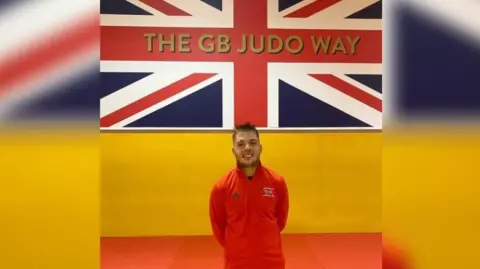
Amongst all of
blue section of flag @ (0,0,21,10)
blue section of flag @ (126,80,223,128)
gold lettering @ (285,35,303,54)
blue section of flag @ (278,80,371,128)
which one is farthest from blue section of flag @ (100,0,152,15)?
blue section of flag @ (0,0,21,10)

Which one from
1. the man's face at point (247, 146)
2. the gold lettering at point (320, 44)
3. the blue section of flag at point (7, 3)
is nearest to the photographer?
the blue section of flag at point (7, 3)

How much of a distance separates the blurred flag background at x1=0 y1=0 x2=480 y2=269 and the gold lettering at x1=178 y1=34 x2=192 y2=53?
442 cm

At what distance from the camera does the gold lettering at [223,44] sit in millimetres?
5715

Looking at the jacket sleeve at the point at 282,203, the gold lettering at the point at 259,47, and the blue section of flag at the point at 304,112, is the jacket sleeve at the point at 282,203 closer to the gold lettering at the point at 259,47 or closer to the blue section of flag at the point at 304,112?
the blue section of flag at the point at 304,112

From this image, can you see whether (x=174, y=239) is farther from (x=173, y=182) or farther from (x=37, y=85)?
(x=37, y=85)

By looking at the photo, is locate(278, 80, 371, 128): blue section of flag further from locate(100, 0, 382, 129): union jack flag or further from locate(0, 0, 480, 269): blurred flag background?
locate(0, 0, 480, 269): blurred flag background

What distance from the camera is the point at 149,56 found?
565 cm

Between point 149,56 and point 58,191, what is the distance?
4478 millimetres

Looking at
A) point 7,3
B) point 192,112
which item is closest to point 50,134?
point 7,3

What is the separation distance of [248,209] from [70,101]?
3.61 feet

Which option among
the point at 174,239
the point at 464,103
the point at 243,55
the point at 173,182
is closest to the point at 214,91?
the point at 243,55

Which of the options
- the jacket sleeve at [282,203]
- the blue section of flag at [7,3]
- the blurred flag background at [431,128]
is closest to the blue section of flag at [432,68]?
the blurred flag background at [431,128]

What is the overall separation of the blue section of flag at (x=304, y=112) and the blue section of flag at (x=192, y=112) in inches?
28.1

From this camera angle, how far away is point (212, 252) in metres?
5.09
